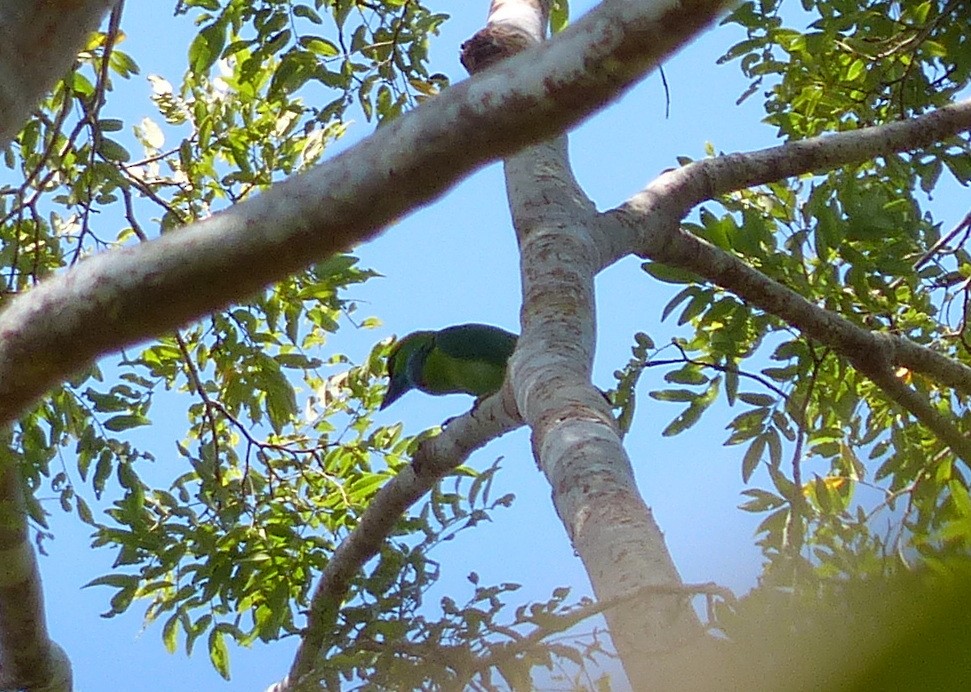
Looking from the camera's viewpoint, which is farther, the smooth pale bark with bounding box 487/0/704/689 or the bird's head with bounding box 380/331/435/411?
the bird's head with bounding box 380/331/435/411

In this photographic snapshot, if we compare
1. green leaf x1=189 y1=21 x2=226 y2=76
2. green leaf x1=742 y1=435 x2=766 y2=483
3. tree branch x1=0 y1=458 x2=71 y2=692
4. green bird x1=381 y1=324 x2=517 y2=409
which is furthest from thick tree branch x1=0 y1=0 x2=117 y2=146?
green bird x1=381 y1=324 x2=517 y2=409

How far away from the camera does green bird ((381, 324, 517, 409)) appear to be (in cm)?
457

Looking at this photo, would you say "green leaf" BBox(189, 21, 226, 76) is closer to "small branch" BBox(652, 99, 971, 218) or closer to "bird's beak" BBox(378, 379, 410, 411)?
"small branch" BBox(652, 99, 971, 218)

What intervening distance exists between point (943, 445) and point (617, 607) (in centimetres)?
201

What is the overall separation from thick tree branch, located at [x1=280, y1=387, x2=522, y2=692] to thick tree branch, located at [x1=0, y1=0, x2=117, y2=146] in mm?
1238

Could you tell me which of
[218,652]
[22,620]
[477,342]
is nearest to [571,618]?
[218,652]

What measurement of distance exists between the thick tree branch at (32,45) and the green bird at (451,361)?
291 centimetres

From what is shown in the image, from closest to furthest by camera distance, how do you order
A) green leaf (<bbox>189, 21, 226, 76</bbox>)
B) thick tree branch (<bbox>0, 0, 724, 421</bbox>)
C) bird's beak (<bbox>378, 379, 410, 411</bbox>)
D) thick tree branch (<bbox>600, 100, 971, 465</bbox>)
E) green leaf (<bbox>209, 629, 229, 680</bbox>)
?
1. thick tree branch (<bbox>0, 0, 724, 421</bbox>)
2. thick tree branch (<bbox>600, 100, 971, 465</bbox>)
3. green leaf (<bbox>209, 629, 229, 680</bbox>)
4. green leaf (<bbox>189, 21, 226, 76</bbox>)
5. bird's beak (<bbox>378, 379, 410, 411</bbox>)

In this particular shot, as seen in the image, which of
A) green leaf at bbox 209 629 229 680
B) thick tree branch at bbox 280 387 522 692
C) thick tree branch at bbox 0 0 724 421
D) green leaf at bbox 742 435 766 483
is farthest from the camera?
green leaf at bbox 209 629 229 680

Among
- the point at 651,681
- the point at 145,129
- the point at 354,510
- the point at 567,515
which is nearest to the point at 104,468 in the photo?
the point at 354,510

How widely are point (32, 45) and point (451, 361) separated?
3.33m

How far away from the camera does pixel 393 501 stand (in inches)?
118

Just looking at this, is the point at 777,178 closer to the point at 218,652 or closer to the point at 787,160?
the point at 787,160

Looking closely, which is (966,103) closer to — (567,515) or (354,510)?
(567,515)
